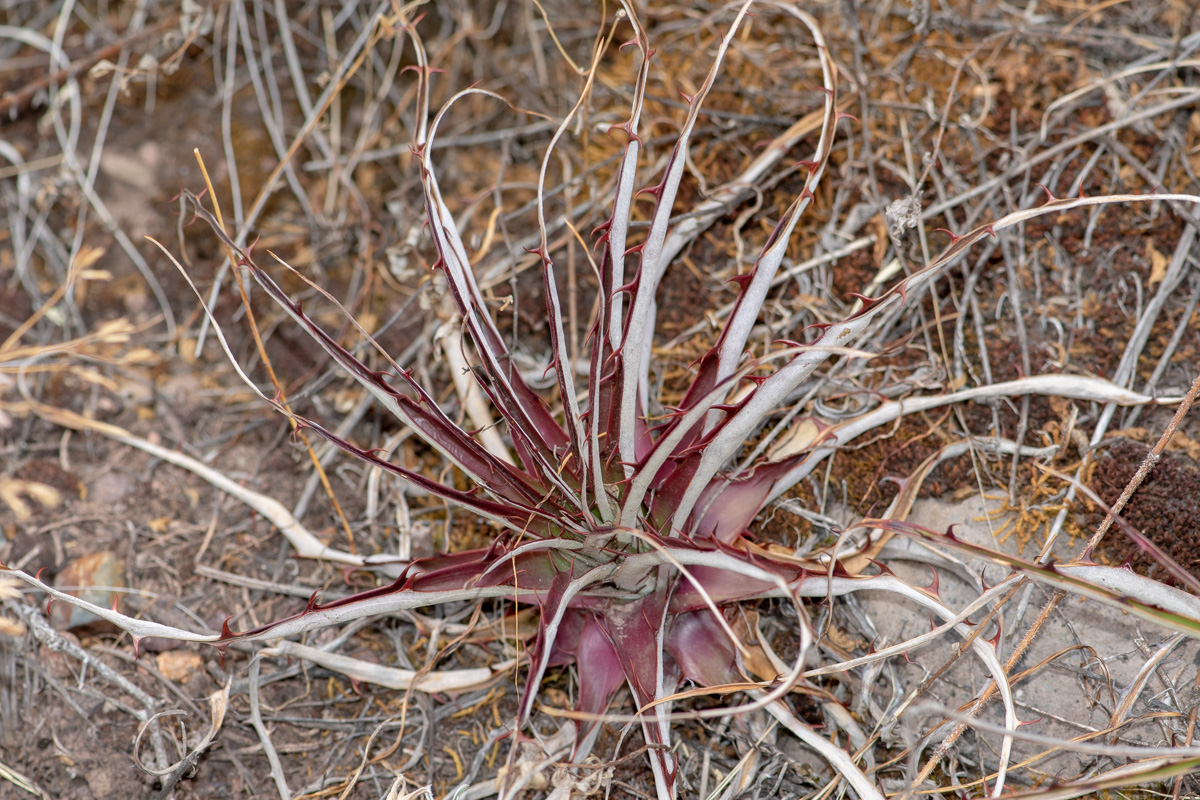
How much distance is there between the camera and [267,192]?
205 centimetres

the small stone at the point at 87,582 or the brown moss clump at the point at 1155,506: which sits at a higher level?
the brown moss clump at the point at 1155,506

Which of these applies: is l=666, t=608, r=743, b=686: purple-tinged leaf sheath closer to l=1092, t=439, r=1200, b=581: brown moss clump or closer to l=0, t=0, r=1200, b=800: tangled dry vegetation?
l=0, t=0, r=1200, b=800: tangled dry vegetation

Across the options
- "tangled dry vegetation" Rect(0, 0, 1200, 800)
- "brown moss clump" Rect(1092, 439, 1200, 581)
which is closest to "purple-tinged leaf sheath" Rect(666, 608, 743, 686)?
"tangled dry vegetation" Rect(0, 0, 1200, 800)

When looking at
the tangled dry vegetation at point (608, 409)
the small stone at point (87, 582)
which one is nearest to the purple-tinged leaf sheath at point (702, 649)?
the tangled dry vegetation at point (608, 409)

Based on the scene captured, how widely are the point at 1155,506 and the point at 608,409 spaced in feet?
3.26

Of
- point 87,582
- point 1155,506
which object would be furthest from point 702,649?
point 87,582

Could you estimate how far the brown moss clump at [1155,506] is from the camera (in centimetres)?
139

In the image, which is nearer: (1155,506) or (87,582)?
(1155,506)

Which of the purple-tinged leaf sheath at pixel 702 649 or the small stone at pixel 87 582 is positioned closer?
the purple-tinged leaf sheath at pixel 702 649

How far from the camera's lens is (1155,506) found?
1422mm

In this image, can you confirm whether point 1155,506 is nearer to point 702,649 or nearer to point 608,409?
point 702,649

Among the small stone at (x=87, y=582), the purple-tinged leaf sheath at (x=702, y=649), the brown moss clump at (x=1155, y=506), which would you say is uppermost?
the brown moss clump at (x=1155, y=506)

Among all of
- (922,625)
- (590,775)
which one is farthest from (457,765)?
(922,625)

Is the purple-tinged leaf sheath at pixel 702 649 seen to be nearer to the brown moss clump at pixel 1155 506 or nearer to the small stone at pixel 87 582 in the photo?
the brown moss clump at pixel 1155 506
